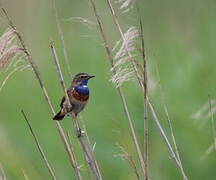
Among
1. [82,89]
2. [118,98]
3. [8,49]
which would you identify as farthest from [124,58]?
[118,98]

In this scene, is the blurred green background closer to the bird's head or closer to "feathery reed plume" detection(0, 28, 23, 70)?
the bird's head

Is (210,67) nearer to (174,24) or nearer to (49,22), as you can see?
(174,24)

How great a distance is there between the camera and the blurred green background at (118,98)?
232 inches

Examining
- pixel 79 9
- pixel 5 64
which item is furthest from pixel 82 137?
pixel 79 9

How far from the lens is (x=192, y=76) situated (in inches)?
→ 252

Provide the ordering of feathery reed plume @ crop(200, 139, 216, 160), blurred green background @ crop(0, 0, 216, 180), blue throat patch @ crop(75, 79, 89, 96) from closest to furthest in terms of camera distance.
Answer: feathery reed plume @ crop(200, 139, 216, 160)
blue throat patch @ crop(75, 79, 89, 96)
blurred green background @ crop(0, 0, 216, 180)

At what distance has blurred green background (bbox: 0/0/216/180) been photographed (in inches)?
232

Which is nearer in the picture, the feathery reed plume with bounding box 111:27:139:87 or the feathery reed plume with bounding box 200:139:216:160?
the feathery reed plume with bounding box 111:27:139:87

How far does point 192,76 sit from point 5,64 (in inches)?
118

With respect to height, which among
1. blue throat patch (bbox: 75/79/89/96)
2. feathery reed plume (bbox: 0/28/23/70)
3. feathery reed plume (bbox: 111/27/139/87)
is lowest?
blue throat patch (bbox: 75/79/89/96)

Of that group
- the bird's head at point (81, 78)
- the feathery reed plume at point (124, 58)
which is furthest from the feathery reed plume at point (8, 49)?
the bird's head at point (81, 78)

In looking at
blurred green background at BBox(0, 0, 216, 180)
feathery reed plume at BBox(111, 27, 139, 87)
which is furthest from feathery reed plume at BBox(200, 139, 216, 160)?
feathery reed plume at BBox(111, 27, 139, 87)

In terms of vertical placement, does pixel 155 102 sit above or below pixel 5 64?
below

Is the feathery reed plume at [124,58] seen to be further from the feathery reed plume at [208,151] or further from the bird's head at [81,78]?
the bird's head at [81,78]
